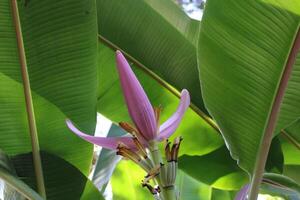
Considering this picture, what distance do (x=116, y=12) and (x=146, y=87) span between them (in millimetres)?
146

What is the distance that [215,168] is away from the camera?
0.89m

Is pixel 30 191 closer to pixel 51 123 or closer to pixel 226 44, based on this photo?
pixel 51 123

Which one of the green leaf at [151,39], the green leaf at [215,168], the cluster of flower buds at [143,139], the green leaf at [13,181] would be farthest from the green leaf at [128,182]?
the cluster of flower buds at [143,139]

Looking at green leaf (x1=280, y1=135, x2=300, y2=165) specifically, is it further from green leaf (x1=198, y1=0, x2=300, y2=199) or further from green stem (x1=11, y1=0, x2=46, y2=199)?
green stem (x1=11, y1=0, x2=46, y2=199)

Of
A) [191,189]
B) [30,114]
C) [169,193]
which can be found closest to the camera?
[169,193]

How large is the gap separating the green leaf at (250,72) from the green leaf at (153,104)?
0.72 ft

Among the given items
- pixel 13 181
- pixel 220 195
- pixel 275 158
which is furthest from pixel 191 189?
pixel 13 181

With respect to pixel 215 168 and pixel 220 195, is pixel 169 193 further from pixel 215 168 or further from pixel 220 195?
pixel 220 195

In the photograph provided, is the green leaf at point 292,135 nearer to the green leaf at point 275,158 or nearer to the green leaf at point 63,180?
the green leaf at point 275,158

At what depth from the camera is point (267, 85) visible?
0.62 meters

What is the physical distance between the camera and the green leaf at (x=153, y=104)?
0.83m

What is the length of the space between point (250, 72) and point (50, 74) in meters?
0.29

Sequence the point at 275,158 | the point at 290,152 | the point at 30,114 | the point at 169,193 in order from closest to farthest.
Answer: the point at 169,193 < the point at 30,114 < the point at 275,158 < the point at 290,152

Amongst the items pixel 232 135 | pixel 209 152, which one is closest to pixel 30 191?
pixel 232 135
